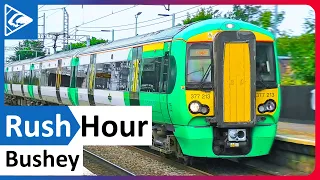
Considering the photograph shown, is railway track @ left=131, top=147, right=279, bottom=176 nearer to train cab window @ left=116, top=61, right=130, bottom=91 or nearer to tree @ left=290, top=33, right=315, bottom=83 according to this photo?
train cab window @ left=116, top=61, right=130, bottom=91

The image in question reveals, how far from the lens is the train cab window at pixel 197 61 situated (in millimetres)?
6727

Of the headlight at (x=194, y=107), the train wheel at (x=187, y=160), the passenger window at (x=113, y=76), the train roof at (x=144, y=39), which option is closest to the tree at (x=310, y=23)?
the headlight at (x=194, y=107)

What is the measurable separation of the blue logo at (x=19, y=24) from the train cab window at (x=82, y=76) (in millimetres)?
3407

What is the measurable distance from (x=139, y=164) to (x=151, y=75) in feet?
4.17

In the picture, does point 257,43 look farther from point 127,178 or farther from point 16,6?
point 16,6

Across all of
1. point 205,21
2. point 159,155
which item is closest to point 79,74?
point 159,155

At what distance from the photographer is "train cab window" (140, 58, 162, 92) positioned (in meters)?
7.34

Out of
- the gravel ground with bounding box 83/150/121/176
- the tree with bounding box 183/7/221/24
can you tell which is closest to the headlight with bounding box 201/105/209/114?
the tree with bounding box 183/7/221/24

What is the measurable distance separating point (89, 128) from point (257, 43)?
8.54 ft

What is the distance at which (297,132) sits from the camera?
8430 mm

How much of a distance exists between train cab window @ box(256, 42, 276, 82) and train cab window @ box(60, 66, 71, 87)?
3.03m

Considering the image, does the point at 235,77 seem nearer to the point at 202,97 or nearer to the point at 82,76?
the point at 202,97

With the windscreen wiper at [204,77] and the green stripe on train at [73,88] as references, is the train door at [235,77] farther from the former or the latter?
the green stripe on train at [73,88]

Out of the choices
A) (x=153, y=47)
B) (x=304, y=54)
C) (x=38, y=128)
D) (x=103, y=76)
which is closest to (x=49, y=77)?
(x=103, y=76)
